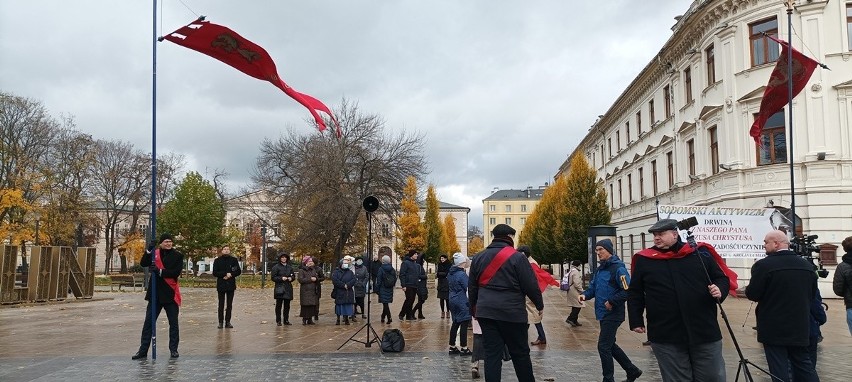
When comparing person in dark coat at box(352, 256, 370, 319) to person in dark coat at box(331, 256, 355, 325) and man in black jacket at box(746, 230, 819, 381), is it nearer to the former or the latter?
person in dark coat at box(331, 256, 355, 325)

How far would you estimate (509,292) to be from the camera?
261 inches

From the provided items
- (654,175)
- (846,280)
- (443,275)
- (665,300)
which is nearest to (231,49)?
(665,300)

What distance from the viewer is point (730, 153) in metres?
25.1

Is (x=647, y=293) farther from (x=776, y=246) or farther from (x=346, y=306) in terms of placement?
(x=346, y=306)

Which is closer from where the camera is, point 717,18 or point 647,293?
point 647,293

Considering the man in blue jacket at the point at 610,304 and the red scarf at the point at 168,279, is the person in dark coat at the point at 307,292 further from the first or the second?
the man in blue jacket at the point at 610,304

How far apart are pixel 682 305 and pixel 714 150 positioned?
948 inches

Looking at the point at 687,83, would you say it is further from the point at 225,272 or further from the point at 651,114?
the point at 225,272

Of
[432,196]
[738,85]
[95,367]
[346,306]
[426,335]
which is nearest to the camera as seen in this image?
[95,367]

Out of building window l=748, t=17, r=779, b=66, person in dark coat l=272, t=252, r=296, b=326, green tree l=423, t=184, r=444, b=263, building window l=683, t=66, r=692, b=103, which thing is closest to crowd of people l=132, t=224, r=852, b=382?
person in dark coat l=272, t=252, r=296, b=326

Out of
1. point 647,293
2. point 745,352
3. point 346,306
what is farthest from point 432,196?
point 647,293

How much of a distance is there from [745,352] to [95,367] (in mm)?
9912

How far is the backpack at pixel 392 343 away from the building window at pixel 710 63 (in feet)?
69.6

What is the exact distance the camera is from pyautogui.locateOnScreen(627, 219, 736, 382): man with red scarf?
5219 millimetres
